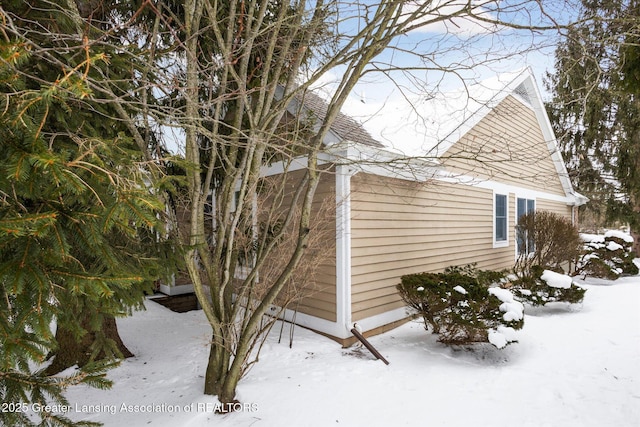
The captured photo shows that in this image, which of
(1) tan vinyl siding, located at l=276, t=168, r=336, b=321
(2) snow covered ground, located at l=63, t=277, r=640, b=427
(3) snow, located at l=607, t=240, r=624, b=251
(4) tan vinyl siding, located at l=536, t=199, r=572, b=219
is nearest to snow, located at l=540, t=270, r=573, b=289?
(2) snow covered ground, located at l=63, t=277, r=640, b=427

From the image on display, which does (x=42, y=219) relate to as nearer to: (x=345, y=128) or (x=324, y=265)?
(x=324, y=265)

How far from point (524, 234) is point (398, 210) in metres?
5.22

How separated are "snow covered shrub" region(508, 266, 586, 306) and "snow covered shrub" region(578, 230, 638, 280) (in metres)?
4.08

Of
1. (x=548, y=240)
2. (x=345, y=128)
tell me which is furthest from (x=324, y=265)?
(x=548, y=240)

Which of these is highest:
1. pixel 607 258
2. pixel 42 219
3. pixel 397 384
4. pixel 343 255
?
pixel 42 219

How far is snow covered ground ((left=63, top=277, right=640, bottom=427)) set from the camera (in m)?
3.42

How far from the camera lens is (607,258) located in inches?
418

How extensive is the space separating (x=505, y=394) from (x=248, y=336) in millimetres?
2890

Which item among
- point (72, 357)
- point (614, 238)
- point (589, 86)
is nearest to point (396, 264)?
point (589, 86)

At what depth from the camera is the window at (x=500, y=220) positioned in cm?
922

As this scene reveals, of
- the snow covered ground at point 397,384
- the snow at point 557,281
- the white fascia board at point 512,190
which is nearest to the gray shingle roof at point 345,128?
the white fascia board at point 512,190

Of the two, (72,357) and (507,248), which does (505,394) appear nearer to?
(72,357)

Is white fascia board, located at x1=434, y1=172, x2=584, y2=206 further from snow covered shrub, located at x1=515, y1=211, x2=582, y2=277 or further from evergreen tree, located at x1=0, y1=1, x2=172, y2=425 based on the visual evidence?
evergreen tree, located at x1=0, y1=1, x2=172, y2=425

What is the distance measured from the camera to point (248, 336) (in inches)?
A: 144
